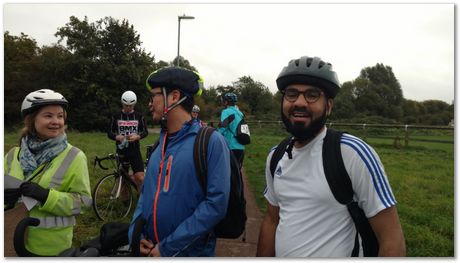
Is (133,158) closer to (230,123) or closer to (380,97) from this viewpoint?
(230,123)

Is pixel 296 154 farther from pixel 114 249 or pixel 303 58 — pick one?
pixel 114 249

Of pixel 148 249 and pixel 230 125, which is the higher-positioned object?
pixel 230 125

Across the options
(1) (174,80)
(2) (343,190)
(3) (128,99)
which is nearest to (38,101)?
(1) (174,80)

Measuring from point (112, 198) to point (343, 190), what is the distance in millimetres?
4750

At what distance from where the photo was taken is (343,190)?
165 cm

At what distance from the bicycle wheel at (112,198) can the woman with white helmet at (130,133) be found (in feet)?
0.84

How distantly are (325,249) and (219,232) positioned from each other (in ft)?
2.26

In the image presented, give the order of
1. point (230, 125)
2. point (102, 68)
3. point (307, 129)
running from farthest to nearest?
point (102, 68) → point (230, 125) → point (307, 129)

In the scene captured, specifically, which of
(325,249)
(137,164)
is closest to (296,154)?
(325,249)

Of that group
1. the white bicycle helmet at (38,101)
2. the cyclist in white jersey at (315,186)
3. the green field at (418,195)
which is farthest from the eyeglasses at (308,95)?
the green field at (418,195)

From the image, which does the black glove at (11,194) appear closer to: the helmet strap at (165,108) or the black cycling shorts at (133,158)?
the helmet strap at (165,108)

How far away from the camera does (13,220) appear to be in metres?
5.05

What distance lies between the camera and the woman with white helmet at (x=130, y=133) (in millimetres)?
5820

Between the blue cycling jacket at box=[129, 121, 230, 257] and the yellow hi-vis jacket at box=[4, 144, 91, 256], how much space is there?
0.59 m
